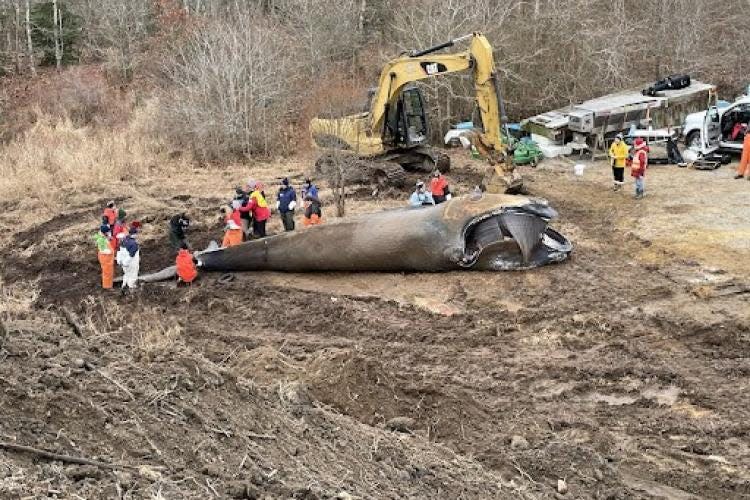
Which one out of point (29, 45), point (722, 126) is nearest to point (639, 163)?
point (722, 126)

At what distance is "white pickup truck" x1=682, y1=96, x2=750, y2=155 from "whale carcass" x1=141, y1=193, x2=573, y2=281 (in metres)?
9.39

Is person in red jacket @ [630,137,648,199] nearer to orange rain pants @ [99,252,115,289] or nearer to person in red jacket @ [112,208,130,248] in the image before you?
person in red jacket @ [112,208,130,248]

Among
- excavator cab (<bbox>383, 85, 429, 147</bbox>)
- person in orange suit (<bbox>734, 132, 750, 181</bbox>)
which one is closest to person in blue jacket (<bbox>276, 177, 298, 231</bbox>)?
excavator cab (<bbox>383, 85, 429, 147</bbox>)

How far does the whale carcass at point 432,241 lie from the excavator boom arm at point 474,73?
4.01 m

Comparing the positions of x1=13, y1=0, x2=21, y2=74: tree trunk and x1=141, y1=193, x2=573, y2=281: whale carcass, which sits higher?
x1=13, y1=0, x2=21, y2=74: tree trunk

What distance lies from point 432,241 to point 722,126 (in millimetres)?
11666

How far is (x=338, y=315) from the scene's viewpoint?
1132 cm

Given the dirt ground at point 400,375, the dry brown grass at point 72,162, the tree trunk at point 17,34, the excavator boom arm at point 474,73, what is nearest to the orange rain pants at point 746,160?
the dirt ground at point 400,375

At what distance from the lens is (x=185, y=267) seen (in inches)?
507

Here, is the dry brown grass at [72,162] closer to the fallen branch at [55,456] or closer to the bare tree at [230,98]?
the bare tree at [230,98]

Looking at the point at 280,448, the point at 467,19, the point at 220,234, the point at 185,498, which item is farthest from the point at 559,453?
the point at 467,19

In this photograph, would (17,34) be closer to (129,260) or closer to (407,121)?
(407,121)

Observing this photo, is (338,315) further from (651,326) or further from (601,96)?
(601,96)

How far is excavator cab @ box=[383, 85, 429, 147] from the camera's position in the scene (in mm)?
19125
